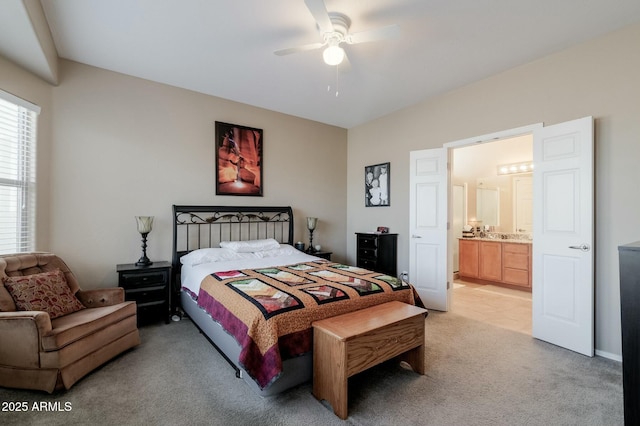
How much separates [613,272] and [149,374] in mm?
4259

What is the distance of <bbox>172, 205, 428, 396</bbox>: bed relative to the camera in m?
2.03

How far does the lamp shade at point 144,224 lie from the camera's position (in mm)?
3529

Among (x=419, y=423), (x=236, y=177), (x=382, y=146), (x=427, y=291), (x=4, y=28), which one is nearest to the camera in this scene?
(x=419, y=423)

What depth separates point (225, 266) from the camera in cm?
338

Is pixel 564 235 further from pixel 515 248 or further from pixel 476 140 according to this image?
pixel 515 248

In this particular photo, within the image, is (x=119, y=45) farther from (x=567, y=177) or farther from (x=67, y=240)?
(x=567, y=177)

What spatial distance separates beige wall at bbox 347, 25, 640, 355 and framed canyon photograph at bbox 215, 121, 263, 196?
279 centimetres


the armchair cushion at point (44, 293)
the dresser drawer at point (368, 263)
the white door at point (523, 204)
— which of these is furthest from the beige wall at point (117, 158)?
the white door at point (523, 204)

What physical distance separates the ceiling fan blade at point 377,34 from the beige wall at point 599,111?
6.71 feet

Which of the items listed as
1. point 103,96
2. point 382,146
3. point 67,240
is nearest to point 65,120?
point 103,96

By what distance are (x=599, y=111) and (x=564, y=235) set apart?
1.24 meters

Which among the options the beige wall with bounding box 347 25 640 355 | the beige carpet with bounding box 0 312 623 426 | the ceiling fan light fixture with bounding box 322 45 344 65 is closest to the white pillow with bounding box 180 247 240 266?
the beige carpet with bounding box 0 312 623 426

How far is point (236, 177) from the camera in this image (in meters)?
4.52

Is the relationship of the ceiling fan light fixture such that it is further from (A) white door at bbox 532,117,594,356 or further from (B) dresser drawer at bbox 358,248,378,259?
(B) dresser drawer at bbox 358,248,378,259
